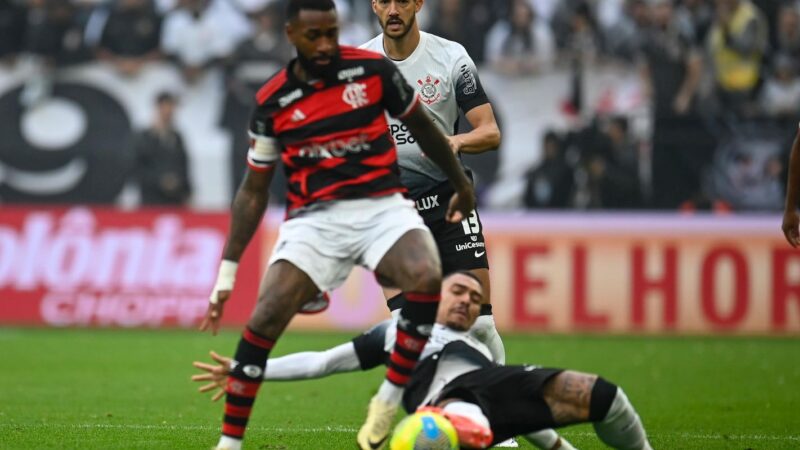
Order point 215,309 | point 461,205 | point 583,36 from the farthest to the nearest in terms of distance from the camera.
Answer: point 583,36 → point 461,205 → point 215,309

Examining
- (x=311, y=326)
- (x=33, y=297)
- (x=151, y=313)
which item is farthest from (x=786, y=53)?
(x=33, y=297)

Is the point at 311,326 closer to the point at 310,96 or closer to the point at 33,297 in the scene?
the point at 33,297

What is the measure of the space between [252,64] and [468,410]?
51.0 feet

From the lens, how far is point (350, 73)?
281 inches

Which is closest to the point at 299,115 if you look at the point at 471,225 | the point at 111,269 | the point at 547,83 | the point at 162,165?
the point at 471,225

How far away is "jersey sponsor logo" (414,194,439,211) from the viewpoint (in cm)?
909

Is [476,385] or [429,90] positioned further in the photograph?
[429,90]

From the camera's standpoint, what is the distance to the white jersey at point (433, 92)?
29.5ft

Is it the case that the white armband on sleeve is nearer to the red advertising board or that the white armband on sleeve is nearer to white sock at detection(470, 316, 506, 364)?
white sock at detection(470, 316, 506, 364)

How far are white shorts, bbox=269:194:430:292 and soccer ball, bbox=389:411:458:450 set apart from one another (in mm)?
865

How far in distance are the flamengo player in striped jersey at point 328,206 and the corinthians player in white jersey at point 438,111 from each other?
5.32 feet

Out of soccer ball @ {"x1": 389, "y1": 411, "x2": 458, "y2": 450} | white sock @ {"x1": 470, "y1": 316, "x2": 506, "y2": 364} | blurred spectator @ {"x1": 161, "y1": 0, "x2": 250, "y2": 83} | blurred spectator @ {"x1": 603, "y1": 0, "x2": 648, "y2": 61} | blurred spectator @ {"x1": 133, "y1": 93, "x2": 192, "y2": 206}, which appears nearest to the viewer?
soccer ball @ {"x1": 389, "y1": 411, "x2": 458, "y2": 450}

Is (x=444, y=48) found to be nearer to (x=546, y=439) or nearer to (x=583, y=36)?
(x=546, y=439)

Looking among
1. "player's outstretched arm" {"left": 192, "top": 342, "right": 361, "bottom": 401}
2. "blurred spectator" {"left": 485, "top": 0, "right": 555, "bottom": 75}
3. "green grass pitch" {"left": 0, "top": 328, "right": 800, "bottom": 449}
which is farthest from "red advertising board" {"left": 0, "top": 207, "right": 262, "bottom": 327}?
"player's outstretched arm" {"left": 192, "top": 342, "right": 361, "bottom": 401}
